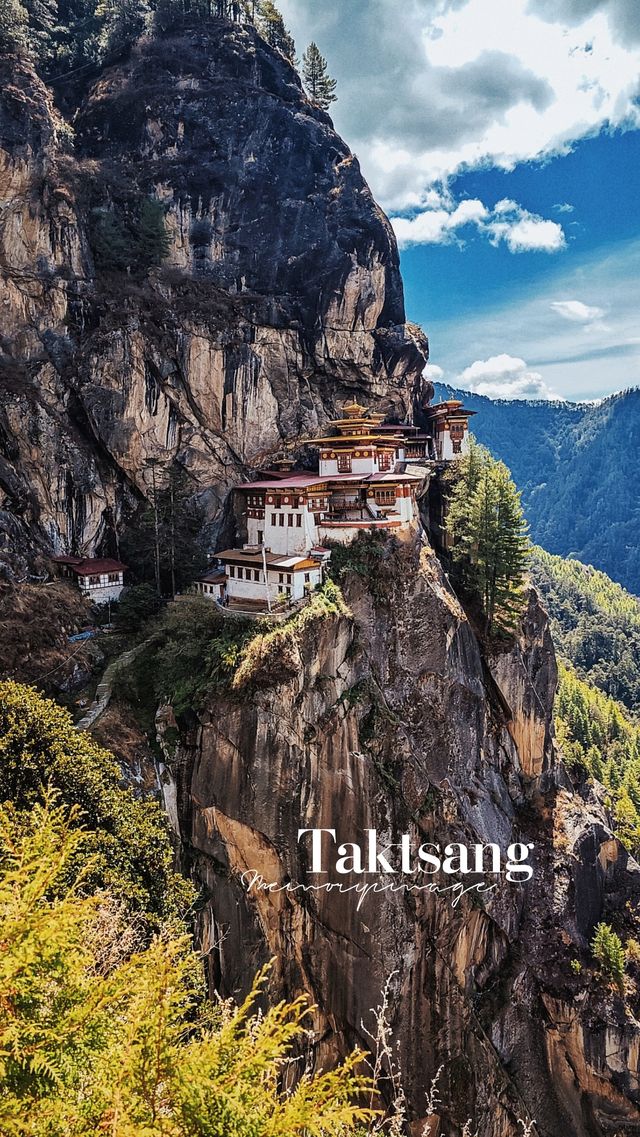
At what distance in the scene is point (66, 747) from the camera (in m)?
18.0

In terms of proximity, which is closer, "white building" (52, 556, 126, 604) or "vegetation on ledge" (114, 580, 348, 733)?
"vegetation on ledge" (114, 580, 348, 733)

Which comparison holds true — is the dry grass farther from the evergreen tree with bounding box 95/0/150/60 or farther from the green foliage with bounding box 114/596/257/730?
the evergreen tree with bounding box 95/0/150/60

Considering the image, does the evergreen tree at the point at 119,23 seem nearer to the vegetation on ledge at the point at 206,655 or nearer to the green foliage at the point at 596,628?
the vegetation on ledge at the point at 206,655

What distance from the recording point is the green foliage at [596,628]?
109m

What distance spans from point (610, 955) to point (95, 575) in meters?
31.5

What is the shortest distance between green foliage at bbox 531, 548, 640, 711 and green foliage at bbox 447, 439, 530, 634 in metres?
64.2

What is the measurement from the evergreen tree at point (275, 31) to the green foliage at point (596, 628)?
71636 mm

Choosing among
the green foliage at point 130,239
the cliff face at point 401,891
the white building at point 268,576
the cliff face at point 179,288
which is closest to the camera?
the cliff face at point 401,891

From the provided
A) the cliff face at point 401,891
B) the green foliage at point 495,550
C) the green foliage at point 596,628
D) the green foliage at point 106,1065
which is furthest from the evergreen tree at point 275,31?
the green foliage at point 596,628

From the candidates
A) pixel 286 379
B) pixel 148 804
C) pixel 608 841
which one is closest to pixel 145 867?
pixel 148 804

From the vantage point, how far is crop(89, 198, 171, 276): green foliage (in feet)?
115

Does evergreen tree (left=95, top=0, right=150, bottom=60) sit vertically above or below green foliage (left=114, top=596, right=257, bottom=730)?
above

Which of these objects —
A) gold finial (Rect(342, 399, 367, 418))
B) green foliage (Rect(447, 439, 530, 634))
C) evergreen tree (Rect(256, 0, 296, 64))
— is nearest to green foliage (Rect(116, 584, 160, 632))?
gold finial (Rect(342, 399, 367, 418))

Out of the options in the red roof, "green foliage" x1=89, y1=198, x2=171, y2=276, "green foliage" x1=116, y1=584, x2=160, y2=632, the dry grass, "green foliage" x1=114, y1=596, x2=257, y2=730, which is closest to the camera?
the dry grass
